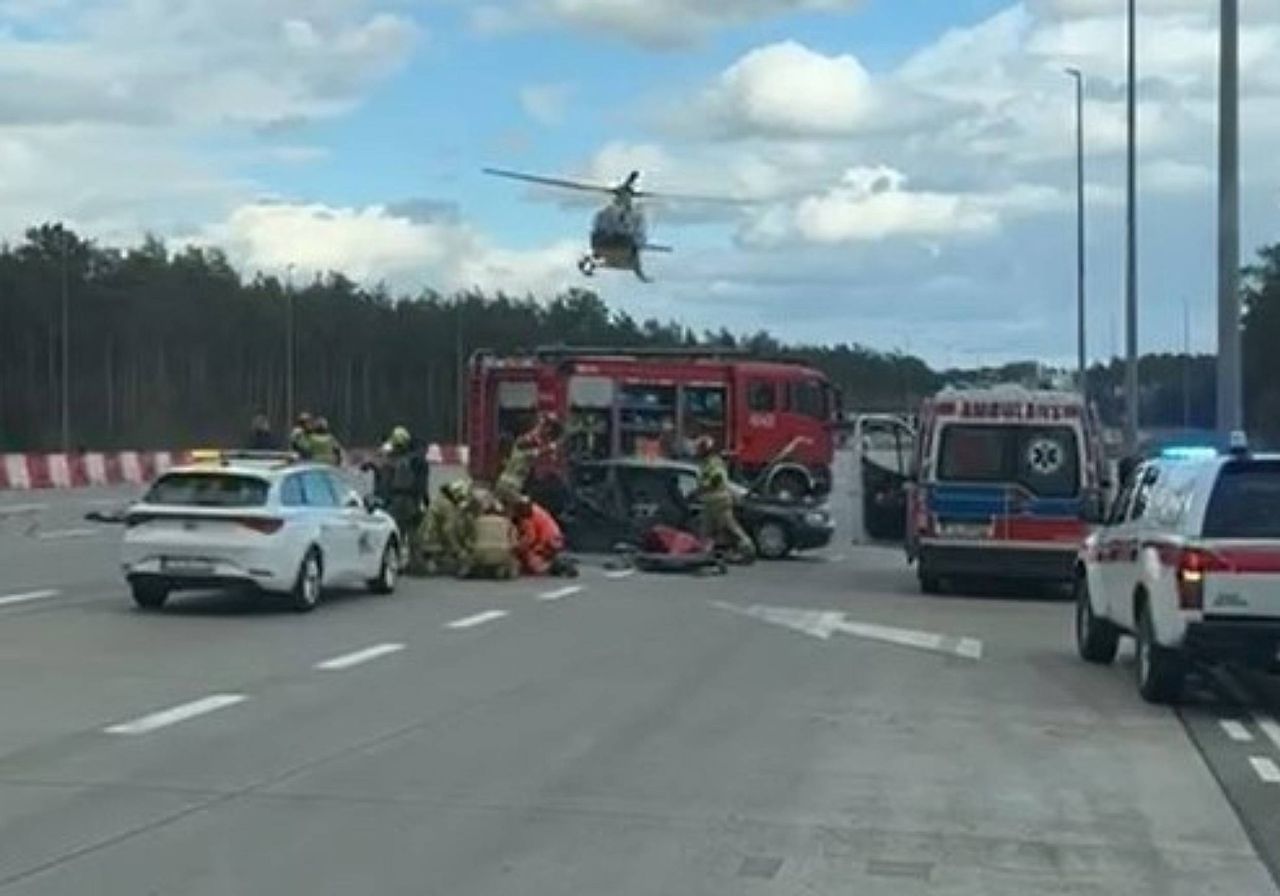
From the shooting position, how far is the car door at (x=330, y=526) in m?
23.1

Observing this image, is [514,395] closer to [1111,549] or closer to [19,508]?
[19,508]

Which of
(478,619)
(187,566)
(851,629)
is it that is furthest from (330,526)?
(851,629)

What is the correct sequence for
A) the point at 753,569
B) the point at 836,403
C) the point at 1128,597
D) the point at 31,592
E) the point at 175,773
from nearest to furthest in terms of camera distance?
the point at 175,773, the point at 1128,597, the point at 31,592, the point at 753,569, the point at 836,403

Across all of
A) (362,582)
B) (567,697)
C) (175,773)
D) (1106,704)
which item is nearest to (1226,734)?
(1106,704)

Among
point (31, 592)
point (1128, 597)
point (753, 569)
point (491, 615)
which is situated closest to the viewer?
point (1128, 597)

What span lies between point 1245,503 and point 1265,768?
10.1 ft

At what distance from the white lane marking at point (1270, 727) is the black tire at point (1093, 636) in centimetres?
335

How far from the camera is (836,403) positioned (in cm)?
4572

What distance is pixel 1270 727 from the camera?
589 inches

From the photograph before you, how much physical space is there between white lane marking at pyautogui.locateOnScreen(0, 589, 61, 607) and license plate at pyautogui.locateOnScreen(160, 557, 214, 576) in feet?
6.14

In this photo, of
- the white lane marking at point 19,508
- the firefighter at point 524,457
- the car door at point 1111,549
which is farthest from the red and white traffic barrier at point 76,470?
the car door at point 1111,549

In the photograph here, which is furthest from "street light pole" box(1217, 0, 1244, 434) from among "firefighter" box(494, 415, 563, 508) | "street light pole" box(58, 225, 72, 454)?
"street light pole" box(58, 225, 72, 454)

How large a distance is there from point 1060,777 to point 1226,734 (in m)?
2.54

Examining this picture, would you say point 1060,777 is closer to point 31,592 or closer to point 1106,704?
point 1106,704
